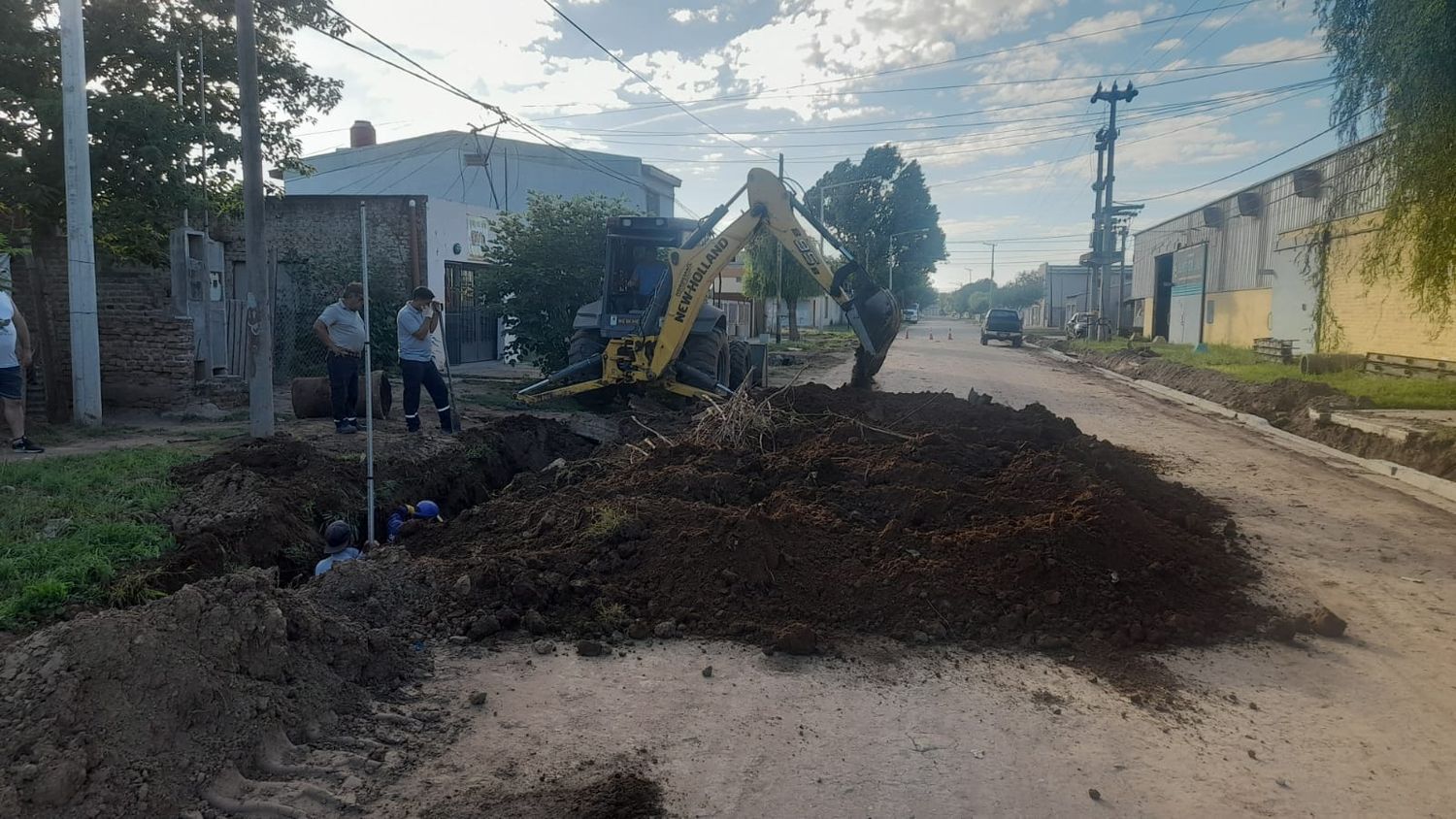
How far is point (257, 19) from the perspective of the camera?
14.4m

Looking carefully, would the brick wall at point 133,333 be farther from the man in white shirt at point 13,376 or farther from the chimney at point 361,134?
the chimney at point 361,134

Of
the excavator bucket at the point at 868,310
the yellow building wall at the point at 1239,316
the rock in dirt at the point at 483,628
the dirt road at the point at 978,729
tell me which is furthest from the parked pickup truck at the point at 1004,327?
the rock in dirt at the point at 483,628

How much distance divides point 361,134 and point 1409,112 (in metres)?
32.1

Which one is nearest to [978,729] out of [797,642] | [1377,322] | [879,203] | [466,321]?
[797,642]

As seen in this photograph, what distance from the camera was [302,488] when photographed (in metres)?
7.29

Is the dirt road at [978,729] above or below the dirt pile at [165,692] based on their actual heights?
below

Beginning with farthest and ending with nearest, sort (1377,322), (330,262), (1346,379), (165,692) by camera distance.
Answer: (1377,322), (330,262), (1346,379), (165,692)

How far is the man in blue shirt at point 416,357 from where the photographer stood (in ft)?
34.1

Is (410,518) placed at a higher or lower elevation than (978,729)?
higher

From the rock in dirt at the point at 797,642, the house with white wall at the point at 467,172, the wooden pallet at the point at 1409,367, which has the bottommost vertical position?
the rock in dirt at the point at 797,642

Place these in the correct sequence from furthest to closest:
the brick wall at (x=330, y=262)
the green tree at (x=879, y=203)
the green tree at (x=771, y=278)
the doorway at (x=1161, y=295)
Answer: the green tree at (x=879, y=203), the doorway at (x=1161, y=295), the green tree at (x=771, y=278), the brick wall at (x=330, y=262)

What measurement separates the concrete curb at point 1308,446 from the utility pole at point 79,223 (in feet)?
45.3

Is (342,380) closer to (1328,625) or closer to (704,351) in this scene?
(704,351)

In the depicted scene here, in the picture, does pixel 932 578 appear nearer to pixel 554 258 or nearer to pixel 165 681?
pixel 165 681
